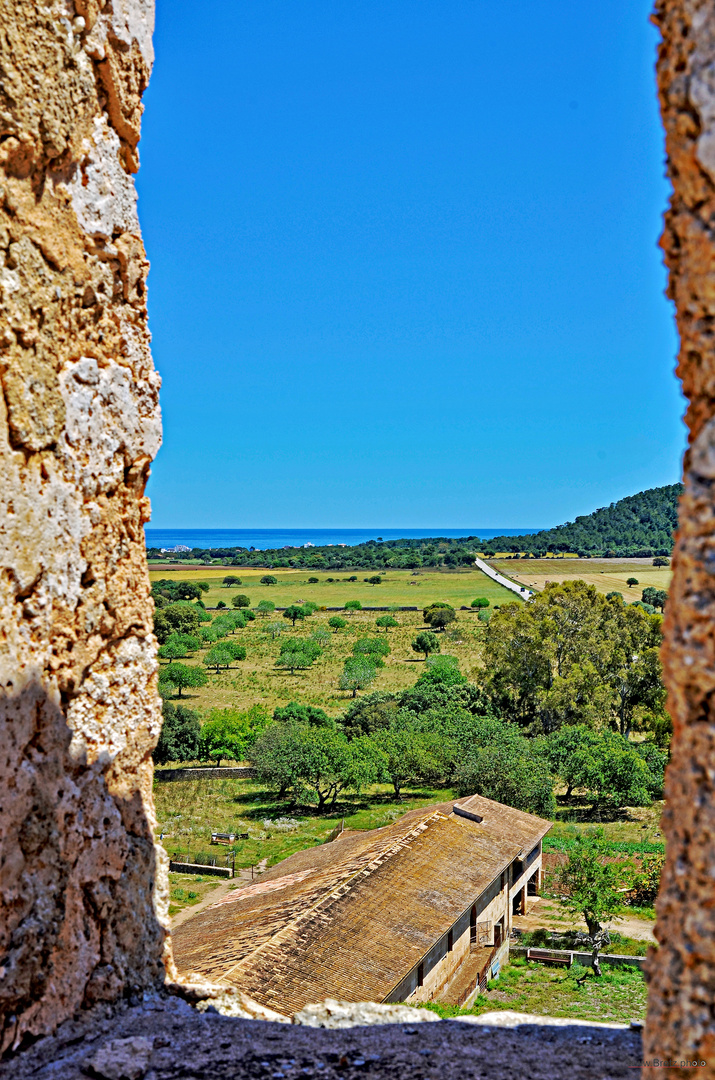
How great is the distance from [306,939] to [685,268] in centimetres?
1571

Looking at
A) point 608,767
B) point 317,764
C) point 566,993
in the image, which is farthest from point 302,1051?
point 608,767

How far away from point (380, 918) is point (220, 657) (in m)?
49.3

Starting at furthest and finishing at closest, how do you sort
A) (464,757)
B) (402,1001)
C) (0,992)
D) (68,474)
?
1. (464,757)
2. (402,1001)
3. (68,474)
4. (0,992)

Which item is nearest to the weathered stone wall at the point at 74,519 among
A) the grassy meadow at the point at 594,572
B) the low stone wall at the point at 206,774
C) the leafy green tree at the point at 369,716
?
the low stone wall at the point at 206,774

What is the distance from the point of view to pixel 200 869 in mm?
29609

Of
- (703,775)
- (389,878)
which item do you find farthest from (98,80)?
(389,878)

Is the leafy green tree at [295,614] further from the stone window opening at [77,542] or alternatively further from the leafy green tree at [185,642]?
the stone window opening at [77,542]

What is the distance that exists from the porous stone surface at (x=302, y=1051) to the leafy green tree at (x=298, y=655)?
196 ft

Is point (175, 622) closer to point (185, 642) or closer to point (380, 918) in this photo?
point (185, 642)

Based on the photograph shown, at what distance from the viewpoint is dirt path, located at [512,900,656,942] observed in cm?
2433

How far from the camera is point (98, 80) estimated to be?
611 centimetres

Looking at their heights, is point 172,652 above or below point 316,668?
above

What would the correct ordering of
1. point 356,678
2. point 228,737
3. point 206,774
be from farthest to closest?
point 356,678 → point 228,737 → point 206,774

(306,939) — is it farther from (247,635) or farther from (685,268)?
(247,635)
